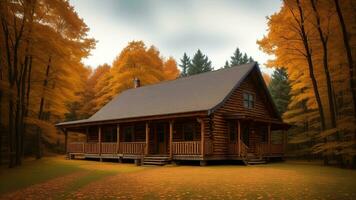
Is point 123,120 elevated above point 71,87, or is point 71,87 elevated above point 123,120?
point 71,87

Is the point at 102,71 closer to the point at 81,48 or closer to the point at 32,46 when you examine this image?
the point at 81,48

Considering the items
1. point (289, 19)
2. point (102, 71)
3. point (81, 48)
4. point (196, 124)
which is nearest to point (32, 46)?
point (81, 48)

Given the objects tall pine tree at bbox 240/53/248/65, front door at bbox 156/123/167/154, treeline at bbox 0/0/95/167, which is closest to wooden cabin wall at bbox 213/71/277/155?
front door at bbox 156/123/167/154

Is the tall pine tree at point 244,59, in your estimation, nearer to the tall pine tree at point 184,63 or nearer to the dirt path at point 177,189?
the tall pine tree at point 184,63

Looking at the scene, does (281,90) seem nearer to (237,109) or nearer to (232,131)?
(237,109)

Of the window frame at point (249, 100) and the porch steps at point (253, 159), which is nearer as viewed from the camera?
the porch steps at point (253, 159)

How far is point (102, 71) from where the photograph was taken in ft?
194

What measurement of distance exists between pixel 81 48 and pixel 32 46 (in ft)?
20.0

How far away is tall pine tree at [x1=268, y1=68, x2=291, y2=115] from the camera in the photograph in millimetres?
45906

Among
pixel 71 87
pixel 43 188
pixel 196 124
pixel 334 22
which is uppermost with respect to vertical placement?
pixel 334 22

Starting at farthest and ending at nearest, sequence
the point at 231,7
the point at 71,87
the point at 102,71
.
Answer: the point at 102,71, the point at 71,87, the point at 231,7

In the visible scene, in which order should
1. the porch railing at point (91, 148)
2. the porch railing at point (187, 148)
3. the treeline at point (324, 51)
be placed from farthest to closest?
1. the porch railing at point (91, 148)
2. the porch railing at point (187, 148)
3. the treeline at point (324, 51)

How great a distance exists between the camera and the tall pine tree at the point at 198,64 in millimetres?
69375

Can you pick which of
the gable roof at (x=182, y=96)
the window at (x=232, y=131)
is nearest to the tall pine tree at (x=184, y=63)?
the gable roof at (x=182, y=96)
